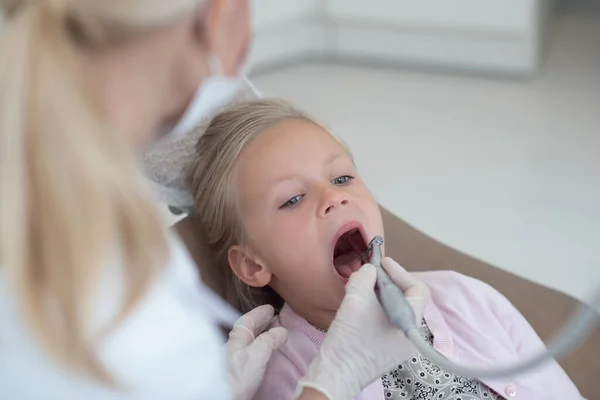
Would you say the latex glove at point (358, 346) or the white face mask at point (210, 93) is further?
the latex glove at point (358, 346)

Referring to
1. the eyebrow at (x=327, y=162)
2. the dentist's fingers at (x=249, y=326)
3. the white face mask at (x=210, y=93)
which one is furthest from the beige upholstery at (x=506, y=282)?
the white face mask at (x=210, y=93)

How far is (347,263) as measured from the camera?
1.33 m

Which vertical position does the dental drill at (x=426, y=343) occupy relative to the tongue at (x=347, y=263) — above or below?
above

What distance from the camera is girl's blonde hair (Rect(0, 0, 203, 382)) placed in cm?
72

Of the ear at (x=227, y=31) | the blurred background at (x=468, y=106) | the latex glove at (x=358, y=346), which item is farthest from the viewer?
the blurred background at (x=468, y=106)

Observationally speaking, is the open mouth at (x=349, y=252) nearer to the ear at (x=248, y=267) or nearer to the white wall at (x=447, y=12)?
the ear at (x=248, y=267)

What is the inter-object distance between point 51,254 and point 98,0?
0.22 metres

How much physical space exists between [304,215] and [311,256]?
0.20 ft

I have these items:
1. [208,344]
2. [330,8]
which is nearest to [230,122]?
[208,344]

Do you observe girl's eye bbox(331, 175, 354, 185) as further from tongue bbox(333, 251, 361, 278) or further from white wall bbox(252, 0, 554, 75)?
white wall bbox(252, 0, 554, 75)

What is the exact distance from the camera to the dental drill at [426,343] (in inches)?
32.0

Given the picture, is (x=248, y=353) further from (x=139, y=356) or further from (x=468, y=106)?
(x=468, y=106)

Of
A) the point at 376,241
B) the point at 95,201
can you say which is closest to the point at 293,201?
the point at 376,241

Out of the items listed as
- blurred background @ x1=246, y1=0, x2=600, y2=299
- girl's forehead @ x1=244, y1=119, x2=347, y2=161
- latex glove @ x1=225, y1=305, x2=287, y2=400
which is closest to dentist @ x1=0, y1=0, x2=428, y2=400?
latex glove @ x1=225, y1=305, x2=287, y2=400
